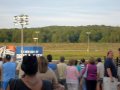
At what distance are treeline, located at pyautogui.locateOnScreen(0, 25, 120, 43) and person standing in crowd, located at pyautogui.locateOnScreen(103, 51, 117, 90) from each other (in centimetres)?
12346

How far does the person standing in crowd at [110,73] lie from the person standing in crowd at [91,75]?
1469 millimetres

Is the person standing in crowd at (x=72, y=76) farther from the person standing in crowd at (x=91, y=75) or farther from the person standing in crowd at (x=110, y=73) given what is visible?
the person standing in crowd at (x=110, y=73)

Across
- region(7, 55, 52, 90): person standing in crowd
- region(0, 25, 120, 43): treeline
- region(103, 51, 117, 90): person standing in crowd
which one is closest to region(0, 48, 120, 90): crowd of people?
region(103, 51, 117, 90): person standing in crowd

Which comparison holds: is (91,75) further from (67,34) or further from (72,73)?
(67,34)

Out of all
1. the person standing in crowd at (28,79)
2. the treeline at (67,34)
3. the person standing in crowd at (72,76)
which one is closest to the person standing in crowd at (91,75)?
the person standing in crowd at (72,76)

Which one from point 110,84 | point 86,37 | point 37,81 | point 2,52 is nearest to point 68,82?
point 110,84

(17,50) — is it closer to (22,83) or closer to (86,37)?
(22,83)

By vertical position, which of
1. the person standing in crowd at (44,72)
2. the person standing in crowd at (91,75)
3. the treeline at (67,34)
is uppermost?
the treeline at (67,34)

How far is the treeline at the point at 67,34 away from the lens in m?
142

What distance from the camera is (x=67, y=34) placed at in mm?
151875

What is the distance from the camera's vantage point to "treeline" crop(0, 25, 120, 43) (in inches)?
5605

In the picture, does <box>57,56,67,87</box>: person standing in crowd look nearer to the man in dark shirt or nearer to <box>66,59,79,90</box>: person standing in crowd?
<box>66,59,79,90</box>: person standing in crowd

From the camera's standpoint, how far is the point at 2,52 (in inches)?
1177

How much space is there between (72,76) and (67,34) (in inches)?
5416
